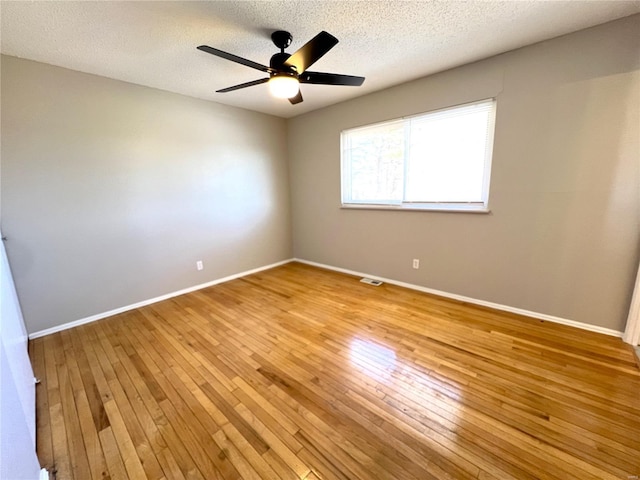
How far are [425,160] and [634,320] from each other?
2190mm

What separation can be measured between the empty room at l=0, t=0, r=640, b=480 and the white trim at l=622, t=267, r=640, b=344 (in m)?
0.02

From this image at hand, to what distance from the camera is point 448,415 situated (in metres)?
1.45

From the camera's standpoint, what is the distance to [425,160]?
2941 millimetres

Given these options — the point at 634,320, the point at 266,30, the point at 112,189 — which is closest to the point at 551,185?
the point at 634,320

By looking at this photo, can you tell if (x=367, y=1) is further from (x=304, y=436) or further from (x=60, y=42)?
(x=304, y=436)

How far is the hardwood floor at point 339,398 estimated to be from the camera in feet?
4.00

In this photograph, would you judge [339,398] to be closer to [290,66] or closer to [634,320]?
[290,66]

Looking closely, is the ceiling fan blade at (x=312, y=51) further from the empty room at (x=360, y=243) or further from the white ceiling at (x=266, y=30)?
the white ceiling at (x=266, y=30)

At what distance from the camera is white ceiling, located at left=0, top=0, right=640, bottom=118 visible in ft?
5.41

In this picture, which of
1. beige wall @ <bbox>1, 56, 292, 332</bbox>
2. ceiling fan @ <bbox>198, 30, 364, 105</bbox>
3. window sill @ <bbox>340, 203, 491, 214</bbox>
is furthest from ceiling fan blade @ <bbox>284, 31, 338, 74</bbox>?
beige wall @ <bbox>1, 56, 292, 332</bbox>

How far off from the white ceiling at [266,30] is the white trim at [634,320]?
2.01 meters

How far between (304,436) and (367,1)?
8.53 feet

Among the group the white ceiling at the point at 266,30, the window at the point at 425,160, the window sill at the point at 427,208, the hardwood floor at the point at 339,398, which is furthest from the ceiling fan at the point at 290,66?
the hardwood floor at the point at 339,398

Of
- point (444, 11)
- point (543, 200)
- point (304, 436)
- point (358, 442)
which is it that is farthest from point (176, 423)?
point (543, 200)
